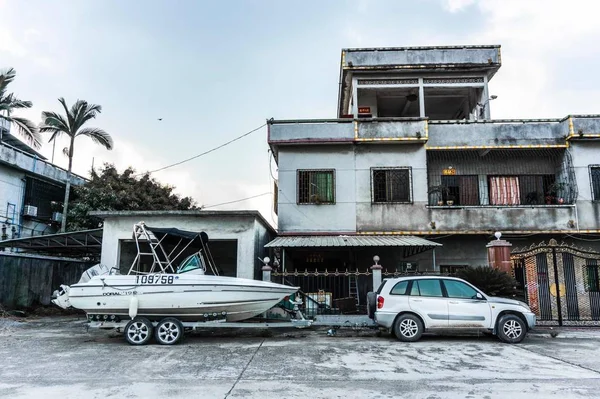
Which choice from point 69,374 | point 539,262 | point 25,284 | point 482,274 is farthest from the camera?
point 25,284

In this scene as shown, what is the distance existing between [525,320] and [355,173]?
823 cm

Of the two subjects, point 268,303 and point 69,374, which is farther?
point 268,303

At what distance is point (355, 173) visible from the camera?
16250 mm

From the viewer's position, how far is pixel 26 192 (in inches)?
802

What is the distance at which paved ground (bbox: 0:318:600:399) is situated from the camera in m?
5.62

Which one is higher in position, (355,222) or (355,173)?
(355,173)

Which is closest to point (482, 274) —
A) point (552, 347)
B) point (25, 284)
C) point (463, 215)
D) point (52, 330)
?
point (552, 347)

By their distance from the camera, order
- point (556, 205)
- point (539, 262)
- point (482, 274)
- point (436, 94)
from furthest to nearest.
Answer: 1. point (436, 94)
2. point (556, 205)
3. point (539, 262)
4. point (482, 274)

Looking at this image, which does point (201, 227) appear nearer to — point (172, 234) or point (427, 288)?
point (172, 234)

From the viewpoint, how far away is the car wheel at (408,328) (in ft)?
32.0

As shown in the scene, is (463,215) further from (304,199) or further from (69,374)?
(69,374)

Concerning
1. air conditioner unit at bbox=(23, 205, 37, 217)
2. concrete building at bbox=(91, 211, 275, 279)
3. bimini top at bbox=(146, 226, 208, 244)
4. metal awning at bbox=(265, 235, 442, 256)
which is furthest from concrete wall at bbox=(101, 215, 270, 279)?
air conditioner unit at bbox=(23, 205, 37, 217)

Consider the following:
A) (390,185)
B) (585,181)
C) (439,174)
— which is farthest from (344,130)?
(585,181)

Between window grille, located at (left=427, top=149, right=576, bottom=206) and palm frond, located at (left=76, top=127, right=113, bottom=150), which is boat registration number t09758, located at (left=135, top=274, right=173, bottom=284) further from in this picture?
palm frond, located at (left=76, top=127, right=113, bottom=150)
